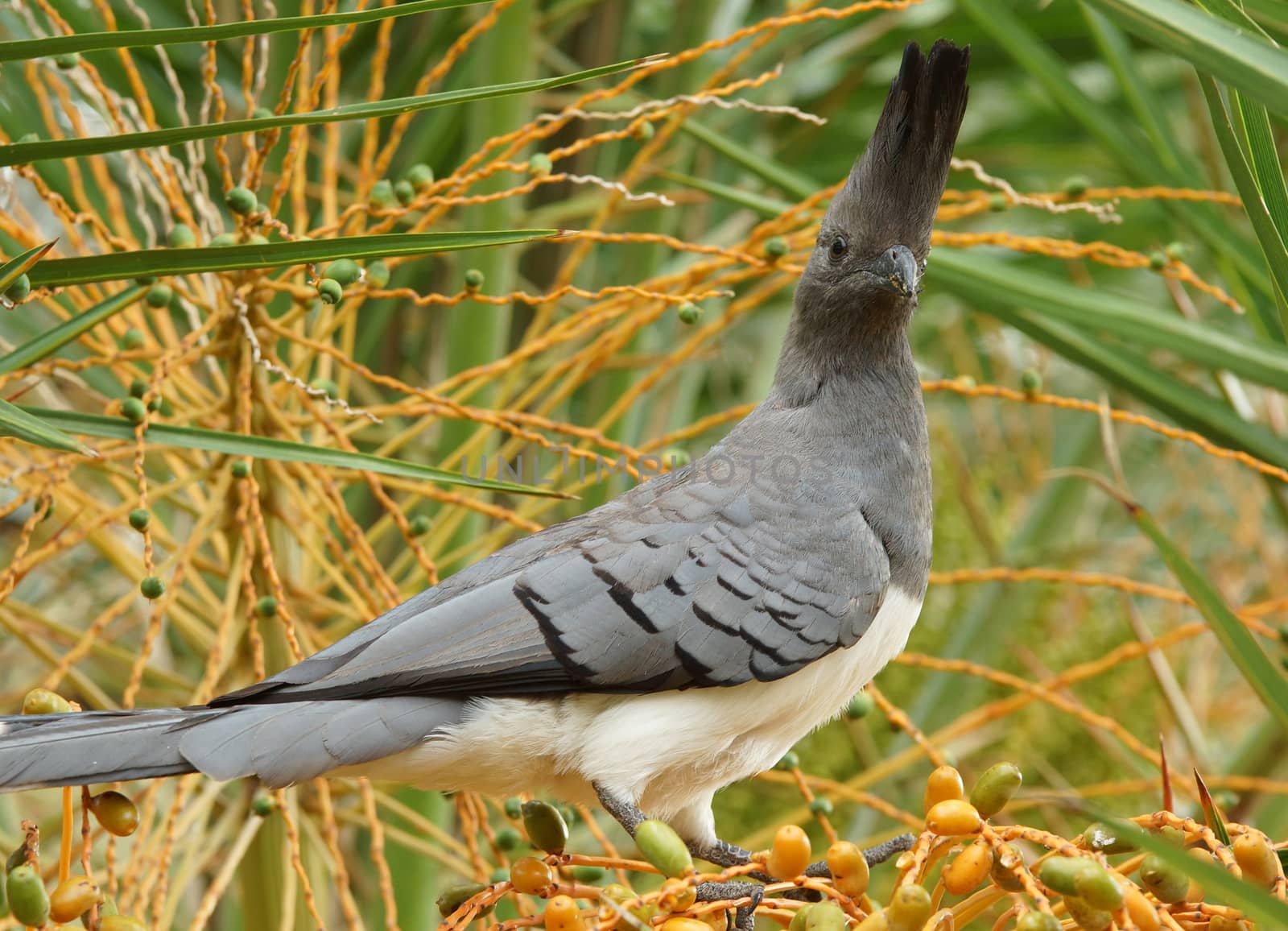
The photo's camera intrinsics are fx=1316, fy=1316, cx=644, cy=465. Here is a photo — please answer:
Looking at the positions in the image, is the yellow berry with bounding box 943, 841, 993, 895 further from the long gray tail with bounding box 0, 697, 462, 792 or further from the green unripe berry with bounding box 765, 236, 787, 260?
the green unripe berry with bounding box 765, 236, 787, 260

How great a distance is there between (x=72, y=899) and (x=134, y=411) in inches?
21.2

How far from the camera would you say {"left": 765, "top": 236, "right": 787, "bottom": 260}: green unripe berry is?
1.65 metres

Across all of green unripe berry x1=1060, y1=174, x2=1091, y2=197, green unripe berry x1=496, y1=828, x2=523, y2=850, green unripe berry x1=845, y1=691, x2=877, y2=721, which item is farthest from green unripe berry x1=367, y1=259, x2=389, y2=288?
green unripe berry x1=1060, y1=174, x2=1091, y2=197

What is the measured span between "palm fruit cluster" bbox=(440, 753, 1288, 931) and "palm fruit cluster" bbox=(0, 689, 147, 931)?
0.27 meters

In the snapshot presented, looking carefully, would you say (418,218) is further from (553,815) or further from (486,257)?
(553,815)

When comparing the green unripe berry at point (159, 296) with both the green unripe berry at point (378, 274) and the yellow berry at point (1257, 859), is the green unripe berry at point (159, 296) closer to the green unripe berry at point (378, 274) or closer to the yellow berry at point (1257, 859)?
the green unripe berry at point (378, 274)

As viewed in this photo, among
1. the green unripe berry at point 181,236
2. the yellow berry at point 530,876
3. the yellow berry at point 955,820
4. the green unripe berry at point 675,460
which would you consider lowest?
the yellow berry at point 530,876

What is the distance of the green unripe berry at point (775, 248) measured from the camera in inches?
65.0

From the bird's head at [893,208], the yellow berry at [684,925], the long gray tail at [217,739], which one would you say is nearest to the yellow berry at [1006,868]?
the yellow berry at [684,925]

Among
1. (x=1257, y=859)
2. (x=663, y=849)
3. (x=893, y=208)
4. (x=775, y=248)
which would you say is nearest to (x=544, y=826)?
(x=663, y=849)

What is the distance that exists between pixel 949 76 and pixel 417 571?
0.99 metres

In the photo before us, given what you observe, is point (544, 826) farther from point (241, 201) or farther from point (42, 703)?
point (241, 201)

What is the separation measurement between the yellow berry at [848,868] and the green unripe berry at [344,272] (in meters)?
0.73

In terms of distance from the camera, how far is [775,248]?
166 cm
